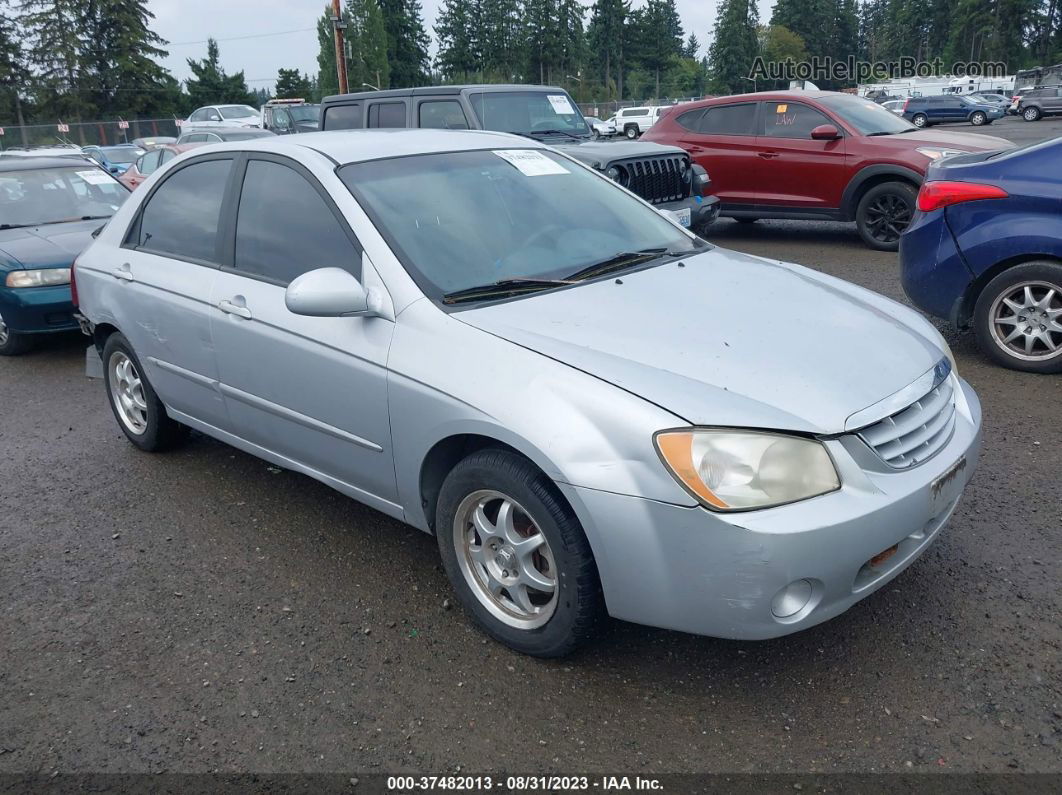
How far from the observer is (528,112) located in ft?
31.8

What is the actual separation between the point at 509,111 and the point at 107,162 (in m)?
19.3

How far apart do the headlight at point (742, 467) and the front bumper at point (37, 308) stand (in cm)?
620

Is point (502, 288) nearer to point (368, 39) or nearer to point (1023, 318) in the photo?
point (1023, 318)

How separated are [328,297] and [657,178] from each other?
6.44 meters

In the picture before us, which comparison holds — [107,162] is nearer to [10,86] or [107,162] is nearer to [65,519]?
[65,519]

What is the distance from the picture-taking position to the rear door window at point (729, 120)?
10625 millimetres

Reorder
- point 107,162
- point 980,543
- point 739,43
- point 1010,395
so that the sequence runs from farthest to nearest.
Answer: point 739,43 < point 107,162 < point 1010,395 < point 980,543

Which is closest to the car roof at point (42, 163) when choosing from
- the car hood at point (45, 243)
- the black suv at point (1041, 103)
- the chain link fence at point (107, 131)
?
the car hood at point (45, 243)

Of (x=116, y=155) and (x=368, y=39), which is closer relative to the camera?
(x=116, y=155)

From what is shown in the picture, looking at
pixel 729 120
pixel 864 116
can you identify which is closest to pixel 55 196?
pixel 729 120

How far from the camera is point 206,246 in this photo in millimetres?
4168

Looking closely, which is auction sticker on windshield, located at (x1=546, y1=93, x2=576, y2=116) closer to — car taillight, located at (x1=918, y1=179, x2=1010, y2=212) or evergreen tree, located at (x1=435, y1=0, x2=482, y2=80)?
car taillight, located at (x1=918, y1=179, x2=1010, y2=212)

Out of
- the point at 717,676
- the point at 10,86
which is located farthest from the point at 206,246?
the point at 10,86

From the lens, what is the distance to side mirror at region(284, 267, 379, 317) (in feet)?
10.3
